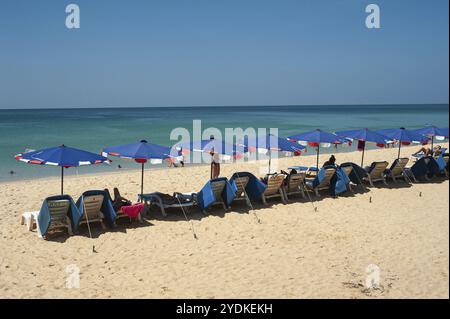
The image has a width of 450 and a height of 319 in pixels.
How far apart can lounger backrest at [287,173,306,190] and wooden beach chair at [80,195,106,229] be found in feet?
15.4

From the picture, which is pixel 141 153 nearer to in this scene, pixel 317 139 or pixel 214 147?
pixel 214 147

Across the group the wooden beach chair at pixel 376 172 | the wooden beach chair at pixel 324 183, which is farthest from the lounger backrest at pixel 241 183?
the wooden beach chair at pixel 376 172

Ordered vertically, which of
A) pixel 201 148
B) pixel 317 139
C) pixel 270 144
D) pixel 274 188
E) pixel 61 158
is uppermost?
pixel 317 139

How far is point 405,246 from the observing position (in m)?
6.66

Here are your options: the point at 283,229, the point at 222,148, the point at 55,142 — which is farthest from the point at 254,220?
the point at 55,142

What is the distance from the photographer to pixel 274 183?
989 cm

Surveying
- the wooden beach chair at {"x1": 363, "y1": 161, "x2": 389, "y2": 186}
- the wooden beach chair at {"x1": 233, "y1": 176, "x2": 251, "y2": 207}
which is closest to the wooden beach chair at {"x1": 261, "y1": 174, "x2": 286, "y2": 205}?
the wooden beach chair at {"x1": 233, "y1": 176, "x2": 251, "y2": 207}

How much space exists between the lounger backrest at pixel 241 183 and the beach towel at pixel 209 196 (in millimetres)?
319

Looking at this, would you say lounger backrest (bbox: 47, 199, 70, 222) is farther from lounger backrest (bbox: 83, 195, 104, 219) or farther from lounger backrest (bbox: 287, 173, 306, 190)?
lounger backrest (bbox: 287, 173, 306, 190)

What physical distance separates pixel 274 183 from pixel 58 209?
4894 millimetres

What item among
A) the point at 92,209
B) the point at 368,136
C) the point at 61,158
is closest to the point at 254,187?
the point at 92,209

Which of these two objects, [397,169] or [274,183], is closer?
[274,183]
